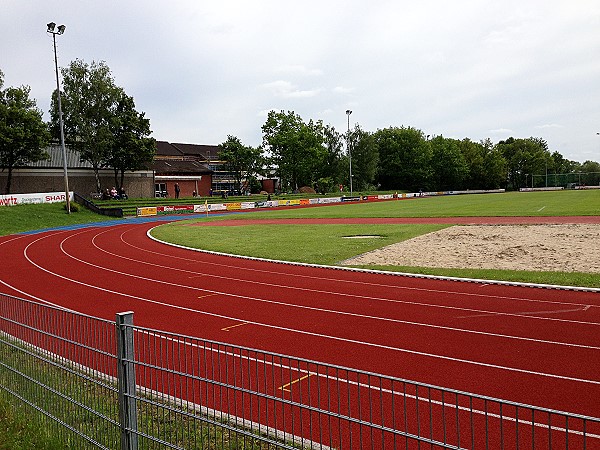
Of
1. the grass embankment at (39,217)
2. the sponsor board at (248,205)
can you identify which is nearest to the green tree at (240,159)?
the sponsor board at (248,205)

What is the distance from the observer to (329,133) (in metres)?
95.9

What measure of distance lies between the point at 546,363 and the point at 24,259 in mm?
20159

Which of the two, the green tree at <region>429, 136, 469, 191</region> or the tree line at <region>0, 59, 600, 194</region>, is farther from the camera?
the green tree at <region>429, 136, 469, 191</region>

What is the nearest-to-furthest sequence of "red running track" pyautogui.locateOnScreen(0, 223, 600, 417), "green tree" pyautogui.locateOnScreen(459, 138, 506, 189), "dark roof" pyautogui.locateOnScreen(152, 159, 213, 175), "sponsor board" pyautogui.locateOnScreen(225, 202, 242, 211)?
"red running track" pyautogui.locateOnScreen(0, 223, 600, 417) < "sponsor board" pyautogui.locateOnScreen(225, 202, 242, 211) < "dark roof" pyautogui.locateOnScreen(152, 159, 213, 175) < "green tree" pyautogui.locateOnScreen(459, 138, 506, 189)

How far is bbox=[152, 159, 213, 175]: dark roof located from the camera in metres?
74.3

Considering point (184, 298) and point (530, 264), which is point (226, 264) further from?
point (530, 264)

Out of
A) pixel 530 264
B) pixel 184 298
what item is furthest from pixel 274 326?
pixel 530 264

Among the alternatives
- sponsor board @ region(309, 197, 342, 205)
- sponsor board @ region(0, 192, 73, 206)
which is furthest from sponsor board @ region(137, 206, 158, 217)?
sponsor board @ region(309, 197, 342, 205)

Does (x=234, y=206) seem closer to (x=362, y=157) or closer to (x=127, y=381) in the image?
(x=362, y=157)

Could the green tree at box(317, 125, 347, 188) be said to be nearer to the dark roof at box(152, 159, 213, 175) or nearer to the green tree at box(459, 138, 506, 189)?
the dark roof at box(152, 159, 213, 175)

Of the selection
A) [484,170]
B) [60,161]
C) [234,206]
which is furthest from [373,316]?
[484,170]

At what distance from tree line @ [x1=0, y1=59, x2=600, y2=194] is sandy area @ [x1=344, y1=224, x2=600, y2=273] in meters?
39.8

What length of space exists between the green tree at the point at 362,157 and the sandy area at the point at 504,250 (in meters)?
72.8

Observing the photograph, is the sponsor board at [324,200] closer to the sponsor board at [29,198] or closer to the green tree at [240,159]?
the green tree at [240,159]
